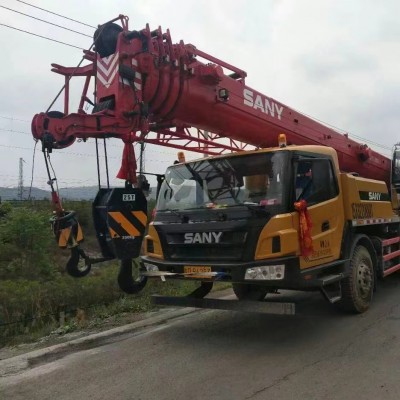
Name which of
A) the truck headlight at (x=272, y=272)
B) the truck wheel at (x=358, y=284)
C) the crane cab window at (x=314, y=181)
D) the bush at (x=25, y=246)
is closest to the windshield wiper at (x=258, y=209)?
the crane cab window at (x=314, y=181)

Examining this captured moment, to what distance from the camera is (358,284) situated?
6773 mm

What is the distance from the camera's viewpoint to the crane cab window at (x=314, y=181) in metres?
5.86

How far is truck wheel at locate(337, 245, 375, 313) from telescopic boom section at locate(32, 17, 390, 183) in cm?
261

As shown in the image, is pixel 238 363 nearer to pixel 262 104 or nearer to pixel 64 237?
pixel 64 237

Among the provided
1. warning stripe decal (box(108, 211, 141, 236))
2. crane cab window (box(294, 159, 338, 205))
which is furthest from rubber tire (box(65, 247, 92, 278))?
crane cab window (box(294, 159, 338, 205))

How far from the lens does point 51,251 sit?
1542 cm

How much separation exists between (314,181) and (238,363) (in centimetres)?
242

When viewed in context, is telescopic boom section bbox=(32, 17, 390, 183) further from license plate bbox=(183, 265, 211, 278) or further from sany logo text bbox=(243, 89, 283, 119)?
license plate bbox=(183, 265, 211, 278)

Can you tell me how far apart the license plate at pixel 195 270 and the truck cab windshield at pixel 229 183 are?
78cm

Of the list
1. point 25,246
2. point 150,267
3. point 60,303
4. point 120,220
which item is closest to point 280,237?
point 150,267

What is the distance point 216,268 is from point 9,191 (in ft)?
120

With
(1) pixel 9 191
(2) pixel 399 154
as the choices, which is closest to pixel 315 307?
(2) pixel 399 154

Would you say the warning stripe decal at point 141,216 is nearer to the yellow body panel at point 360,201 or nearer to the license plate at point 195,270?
the license plate at point 195,270

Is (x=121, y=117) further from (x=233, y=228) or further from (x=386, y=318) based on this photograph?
(x=386, y=318)
